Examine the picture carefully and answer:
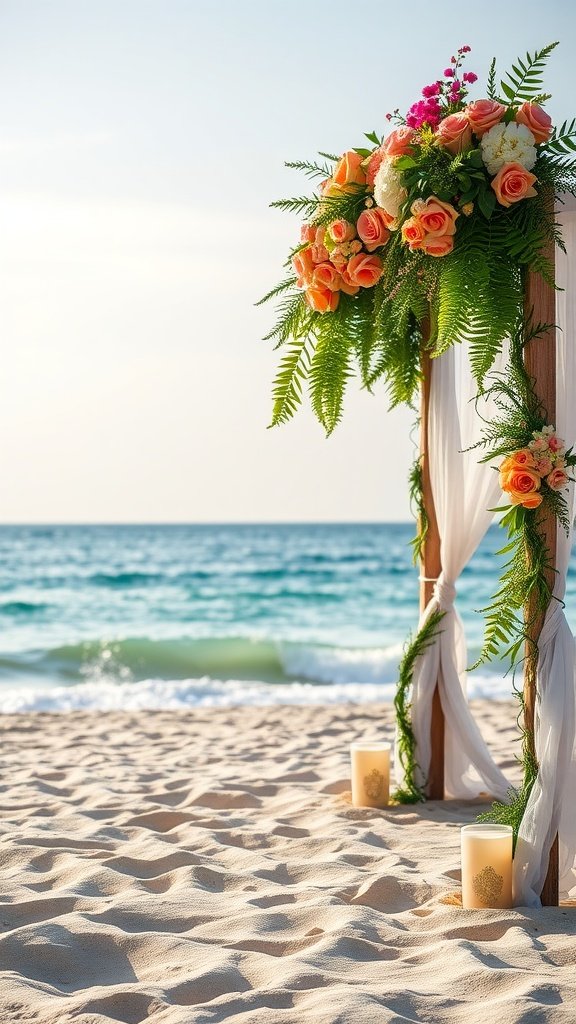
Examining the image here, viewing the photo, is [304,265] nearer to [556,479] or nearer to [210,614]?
[556,479]

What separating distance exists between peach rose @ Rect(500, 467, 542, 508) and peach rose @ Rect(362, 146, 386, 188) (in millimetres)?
1141

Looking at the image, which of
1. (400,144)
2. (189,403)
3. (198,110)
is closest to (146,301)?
(189,403)

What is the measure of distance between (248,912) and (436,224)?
2.07 m

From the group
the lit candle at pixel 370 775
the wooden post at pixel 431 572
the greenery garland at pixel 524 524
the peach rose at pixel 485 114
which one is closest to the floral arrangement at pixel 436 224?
the peach rose at pixel 485 114

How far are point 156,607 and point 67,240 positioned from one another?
7792 millimetres

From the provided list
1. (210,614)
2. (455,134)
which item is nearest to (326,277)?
(455,134)

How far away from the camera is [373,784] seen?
4094 mm

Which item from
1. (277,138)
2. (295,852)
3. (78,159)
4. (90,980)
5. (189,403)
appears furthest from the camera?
(189,403)

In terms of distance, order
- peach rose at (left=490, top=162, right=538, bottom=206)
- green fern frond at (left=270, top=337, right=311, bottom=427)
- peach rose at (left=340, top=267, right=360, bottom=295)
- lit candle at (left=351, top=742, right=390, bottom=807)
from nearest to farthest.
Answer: peach rose at (left=490, top=162, right=538, bottom=206) → peach rose at (left=340, top=267, right=360, bottom=295) → green fern frond at (left=270, top=337, right=311, bottom=427) → lit candle at (left=351, top=742, right=390, bottom=807)

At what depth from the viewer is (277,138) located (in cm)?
696

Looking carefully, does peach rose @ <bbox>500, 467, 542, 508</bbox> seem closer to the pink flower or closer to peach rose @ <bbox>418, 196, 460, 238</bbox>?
the pink flower

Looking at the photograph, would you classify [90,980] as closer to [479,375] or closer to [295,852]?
[295,852]

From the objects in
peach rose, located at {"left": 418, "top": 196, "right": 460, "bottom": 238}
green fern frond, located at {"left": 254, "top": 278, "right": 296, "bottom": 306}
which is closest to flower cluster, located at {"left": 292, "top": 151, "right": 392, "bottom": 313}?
green fern frond, located at {"left": 254, "top": 278, "right": 296, "bottom": 306}

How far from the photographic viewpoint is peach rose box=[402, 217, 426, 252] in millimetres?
2791
